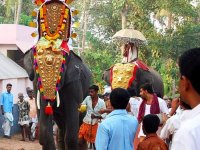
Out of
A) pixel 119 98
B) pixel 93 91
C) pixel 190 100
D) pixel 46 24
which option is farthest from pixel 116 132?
pixel 93 91

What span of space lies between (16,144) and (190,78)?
34.0ft

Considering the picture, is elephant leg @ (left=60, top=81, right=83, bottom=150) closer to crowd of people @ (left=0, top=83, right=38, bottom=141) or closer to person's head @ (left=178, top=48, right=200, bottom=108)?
person's head @ (left=178, top=48, right=200, bottom=108)

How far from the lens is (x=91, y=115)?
9.30 metres

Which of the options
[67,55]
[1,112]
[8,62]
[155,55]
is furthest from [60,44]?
→ [155,55]

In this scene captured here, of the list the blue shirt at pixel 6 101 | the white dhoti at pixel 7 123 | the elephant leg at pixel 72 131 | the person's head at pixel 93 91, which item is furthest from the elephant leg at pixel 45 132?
the white dhoti at pixel 7 123

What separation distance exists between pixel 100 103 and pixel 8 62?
10180 millimetres

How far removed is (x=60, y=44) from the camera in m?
7.21

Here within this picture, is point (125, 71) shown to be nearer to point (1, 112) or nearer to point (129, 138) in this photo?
point (129, 138)

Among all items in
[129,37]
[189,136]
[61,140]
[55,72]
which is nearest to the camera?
[189,136]

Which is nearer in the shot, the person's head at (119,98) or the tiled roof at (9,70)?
the person's head at (119,98)

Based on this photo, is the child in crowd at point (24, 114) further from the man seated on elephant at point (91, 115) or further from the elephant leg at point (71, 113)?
the elephant leg at point (71, 113)

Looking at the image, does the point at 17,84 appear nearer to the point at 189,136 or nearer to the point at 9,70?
the point at 9,70

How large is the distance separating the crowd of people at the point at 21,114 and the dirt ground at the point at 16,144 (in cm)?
25

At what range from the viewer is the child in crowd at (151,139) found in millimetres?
4741
